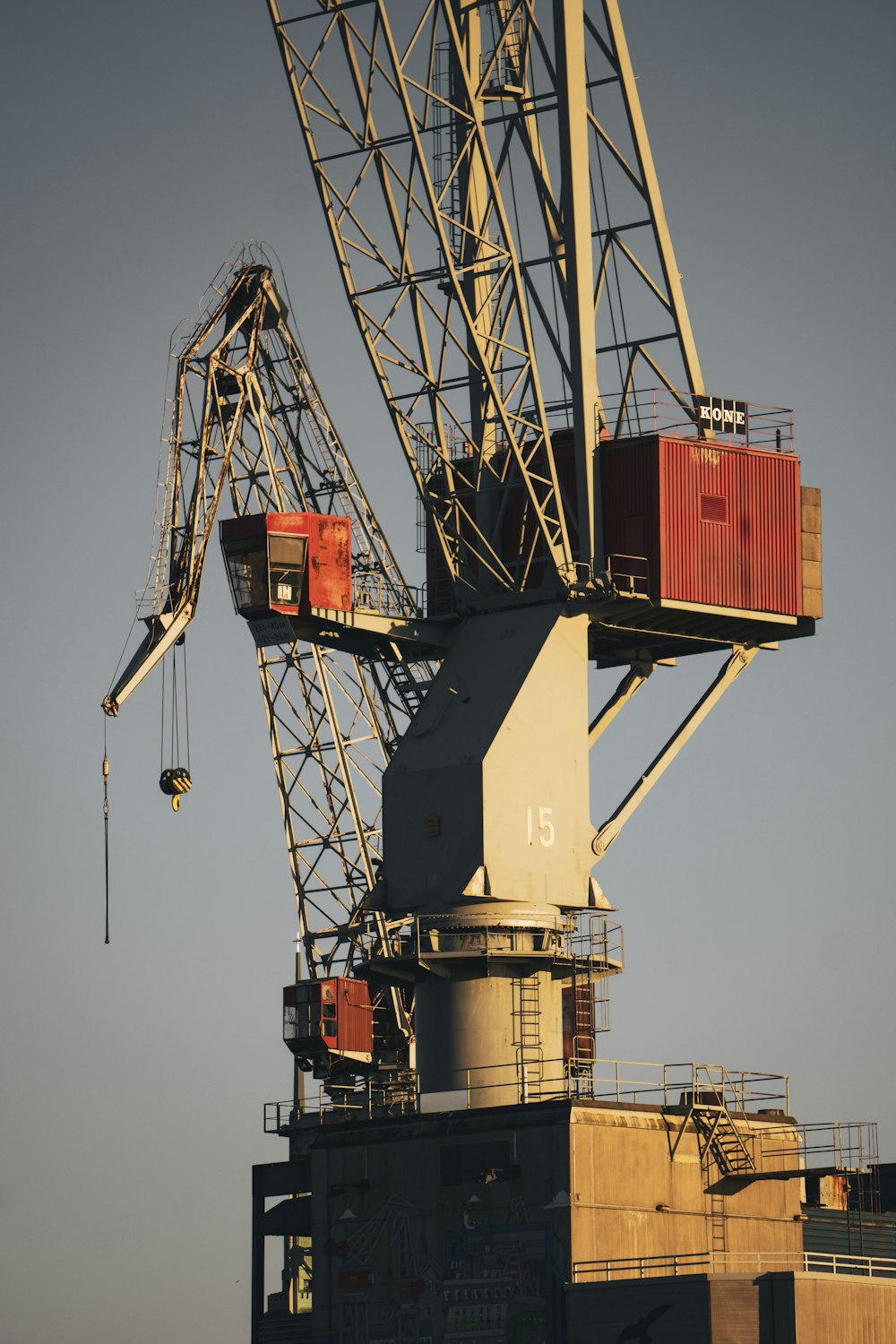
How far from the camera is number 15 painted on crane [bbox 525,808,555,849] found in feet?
252

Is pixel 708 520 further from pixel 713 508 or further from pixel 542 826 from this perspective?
pixel 542 826

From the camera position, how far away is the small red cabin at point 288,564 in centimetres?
7944

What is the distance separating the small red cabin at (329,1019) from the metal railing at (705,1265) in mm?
23953

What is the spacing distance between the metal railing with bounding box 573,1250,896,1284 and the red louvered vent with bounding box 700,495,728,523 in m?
21.8

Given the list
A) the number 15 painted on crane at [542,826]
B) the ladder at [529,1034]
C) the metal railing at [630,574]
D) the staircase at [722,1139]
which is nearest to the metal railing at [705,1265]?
the staircase at [722,1139]

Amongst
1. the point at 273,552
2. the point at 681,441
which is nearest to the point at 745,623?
the point at 681,441

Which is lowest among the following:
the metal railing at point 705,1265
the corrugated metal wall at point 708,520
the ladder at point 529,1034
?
the metal railing at point 705,1265

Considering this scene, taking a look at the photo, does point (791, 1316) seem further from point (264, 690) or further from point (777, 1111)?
point (264, 690)

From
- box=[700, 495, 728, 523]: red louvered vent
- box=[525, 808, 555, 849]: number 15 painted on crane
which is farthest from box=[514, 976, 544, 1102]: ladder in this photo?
box=[700, 495, 728, 523]: red louvered vent

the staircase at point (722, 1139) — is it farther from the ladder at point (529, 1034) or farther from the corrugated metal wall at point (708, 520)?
the corrugated metal wall at point (708, 520)

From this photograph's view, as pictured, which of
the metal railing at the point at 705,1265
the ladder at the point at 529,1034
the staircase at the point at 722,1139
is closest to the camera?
the metal railing at the point at 705,1265

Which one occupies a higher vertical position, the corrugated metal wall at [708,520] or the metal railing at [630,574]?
the corrugated metal wall at [708,520]

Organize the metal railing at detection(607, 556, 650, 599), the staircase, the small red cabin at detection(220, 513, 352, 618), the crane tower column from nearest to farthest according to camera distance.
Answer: the staircase < the crane tower column < the metal railing at detection(607, 556, 650, 599) < the small red cabin at detection(220, 513, 352, 618)

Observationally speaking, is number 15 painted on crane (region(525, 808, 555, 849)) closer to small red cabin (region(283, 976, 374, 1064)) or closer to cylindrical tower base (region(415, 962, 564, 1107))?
cylindrical tower base (region(415, 962, 564, 1107))
